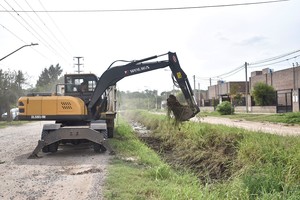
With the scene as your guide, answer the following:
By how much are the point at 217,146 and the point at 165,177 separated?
19.2 ft

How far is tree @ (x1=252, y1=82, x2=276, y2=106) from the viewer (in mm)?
50750

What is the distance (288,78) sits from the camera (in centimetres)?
5131

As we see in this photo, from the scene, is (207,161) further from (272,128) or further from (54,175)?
(272,128)

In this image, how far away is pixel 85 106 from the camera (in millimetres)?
15711

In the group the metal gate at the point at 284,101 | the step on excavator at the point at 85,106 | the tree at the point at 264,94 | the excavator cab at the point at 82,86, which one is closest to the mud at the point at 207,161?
the step on excavator at the point at 85,106

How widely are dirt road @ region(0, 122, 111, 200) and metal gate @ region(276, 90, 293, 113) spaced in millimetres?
36409

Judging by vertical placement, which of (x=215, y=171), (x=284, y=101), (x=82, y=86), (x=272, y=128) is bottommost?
(x=215, y=171)

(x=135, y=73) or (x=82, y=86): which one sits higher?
(x=135, y=73)

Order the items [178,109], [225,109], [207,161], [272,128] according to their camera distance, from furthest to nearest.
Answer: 1. [225,109]
2. [272,128]
3. [178,109]
4. [207,161]

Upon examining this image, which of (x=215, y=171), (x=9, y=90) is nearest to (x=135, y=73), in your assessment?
(x=215, y=171)

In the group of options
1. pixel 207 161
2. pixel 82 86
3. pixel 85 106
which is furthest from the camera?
pixel 82 86

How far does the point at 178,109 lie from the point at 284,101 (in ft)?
123

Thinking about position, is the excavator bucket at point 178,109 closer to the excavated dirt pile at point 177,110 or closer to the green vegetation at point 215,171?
the excavated dirt pile at point 177,110

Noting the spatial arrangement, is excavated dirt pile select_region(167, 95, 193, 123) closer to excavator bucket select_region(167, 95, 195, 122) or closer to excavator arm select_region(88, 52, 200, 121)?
excavator bucket select_region(167, 95, 195, 122)
